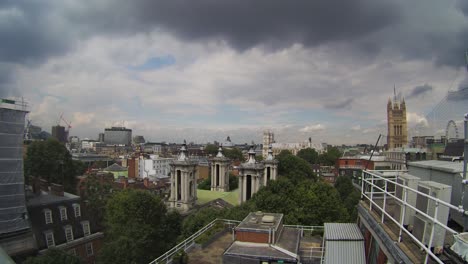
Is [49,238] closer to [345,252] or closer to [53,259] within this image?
[53,259]

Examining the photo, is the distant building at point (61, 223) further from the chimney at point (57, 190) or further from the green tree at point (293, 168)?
the green tree at point (293, 168)

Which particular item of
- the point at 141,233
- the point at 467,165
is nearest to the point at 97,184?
the point at 141,233

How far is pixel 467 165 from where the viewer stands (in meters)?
6.91

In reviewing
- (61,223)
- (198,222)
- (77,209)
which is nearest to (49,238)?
(61,223)

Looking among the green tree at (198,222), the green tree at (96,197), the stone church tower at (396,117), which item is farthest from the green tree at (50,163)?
the stone church tower at (396,117)

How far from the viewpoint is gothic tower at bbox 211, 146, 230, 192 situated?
56250 millimetres

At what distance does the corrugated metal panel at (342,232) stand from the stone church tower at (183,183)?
34639 millimetres

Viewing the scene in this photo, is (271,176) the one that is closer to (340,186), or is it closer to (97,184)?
(340,186)

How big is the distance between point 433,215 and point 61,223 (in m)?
35.7

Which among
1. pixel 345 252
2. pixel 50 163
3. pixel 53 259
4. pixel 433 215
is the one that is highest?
pixel 433 215

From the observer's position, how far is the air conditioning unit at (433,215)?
264 inches

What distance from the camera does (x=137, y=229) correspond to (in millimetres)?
28938

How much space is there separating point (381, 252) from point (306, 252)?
8357 mm

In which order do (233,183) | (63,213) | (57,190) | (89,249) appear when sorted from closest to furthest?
1. (63,213)
2. (89,249)
3. (57,190)
4. (233,183)
